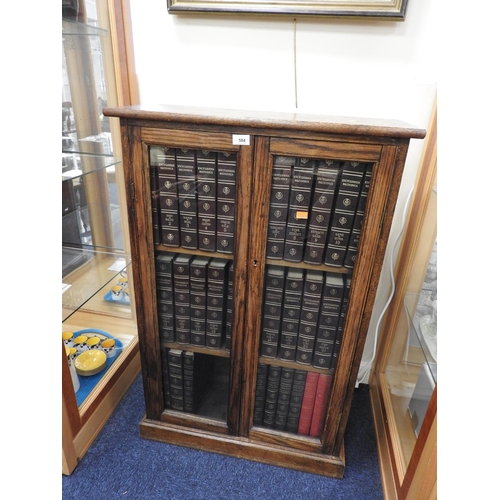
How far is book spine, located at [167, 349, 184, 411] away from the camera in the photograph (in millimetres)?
1307

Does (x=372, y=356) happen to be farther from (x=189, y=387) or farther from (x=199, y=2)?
(x=199, y=2)

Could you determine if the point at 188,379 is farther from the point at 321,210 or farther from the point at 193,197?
the point at 321,210

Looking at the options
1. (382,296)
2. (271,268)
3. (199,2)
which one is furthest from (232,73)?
(382,296)

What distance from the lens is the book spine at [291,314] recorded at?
111 centimetres

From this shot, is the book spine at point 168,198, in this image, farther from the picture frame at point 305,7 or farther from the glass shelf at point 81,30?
the glass shelf at point 81,30

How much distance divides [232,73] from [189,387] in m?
1.21

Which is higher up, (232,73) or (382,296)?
(232,73)

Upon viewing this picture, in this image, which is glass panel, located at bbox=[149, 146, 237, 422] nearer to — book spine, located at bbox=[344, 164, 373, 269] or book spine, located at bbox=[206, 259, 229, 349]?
book spine, located at bbox=[206, 259, 229, 349]

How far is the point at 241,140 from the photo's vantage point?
0.94 meters

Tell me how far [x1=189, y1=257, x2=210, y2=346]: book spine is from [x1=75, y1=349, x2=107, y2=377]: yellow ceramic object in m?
0.60

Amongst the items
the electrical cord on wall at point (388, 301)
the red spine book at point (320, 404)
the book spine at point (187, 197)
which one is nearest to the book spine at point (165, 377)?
the book spine at point (187, 197)

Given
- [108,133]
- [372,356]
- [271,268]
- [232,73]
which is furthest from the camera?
[372,356]

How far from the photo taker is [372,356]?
5.61 ft

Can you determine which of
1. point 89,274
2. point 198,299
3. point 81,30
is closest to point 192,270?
point 198,299
